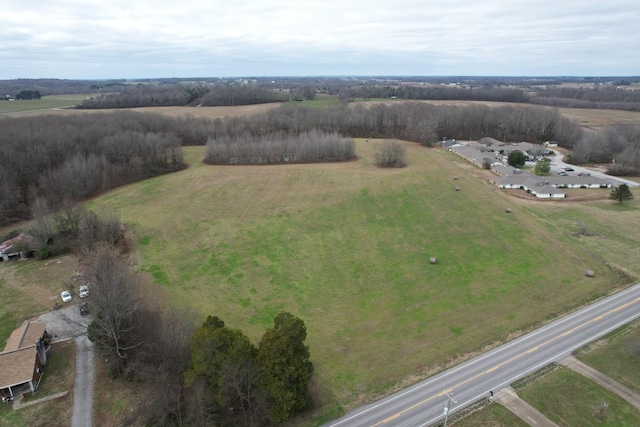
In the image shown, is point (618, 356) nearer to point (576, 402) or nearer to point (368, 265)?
point (576, 402)

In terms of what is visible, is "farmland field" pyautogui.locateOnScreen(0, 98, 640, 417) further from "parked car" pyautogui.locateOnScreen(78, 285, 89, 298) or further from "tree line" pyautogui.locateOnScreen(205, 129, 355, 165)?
"tree line" pyautogui.locateOnScreen(205, 129, 355, 165)

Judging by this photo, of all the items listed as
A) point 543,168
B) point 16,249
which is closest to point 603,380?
point 543,168

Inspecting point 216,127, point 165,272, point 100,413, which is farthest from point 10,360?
point 216,127

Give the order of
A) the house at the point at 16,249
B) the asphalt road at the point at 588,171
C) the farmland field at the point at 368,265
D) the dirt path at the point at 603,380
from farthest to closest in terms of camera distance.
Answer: the asphalt road at the point at 588,171 → the house at the point at 16,249 → the farmland field at the point at 368,265 → the dirt path at the point at 603,380

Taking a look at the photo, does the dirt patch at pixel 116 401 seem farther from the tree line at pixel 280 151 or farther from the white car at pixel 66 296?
the tree line at pixel 280 151

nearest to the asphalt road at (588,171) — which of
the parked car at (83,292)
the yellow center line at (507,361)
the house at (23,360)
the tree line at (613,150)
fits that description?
the tree line at (613,150)

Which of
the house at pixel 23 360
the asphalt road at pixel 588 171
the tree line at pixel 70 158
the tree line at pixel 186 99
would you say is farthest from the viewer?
the tree line at pixel 186 99

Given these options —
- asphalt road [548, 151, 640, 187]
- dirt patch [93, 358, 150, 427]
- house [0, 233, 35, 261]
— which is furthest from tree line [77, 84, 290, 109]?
dirt patch [93, 358, 150, 427]
